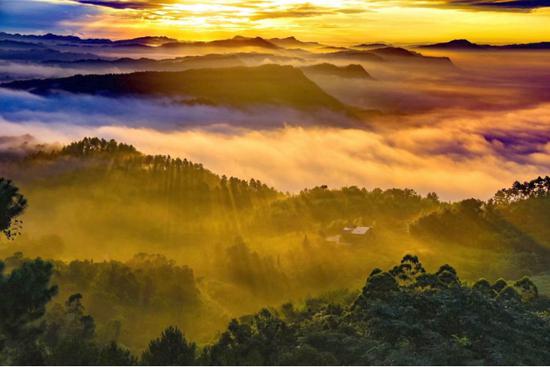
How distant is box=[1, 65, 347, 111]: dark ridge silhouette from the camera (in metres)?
99.4

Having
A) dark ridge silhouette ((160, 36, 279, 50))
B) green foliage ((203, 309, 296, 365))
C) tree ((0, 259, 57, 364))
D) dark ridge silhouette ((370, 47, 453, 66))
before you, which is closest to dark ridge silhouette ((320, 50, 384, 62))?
dark ridge silhouette ((370, 47, 453, 66))

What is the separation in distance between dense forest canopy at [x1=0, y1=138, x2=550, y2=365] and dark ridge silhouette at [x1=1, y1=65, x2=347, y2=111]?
10952 millimetres

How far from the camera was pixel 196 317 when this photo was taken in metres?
35.1

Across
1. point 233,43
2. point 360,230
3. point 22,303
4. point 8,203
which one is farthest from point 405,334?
point 233,43

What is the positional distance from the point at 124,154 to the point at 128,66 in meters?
11.6

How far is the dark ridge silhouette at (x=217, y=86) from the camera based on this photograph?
9938cm

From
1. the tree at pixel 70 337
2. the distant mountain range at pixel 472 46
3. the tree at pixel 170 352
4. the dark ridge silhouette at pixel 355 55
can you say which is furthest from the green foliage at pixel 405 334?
the dark ridge silhouette at pixel 355 55

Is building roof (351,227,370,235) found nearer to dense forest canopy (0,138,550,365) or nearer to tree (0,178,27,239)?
dense forest canopy (0,138,550,365)

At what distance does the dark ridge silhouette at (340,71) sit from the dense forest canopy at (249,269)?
13.1 m

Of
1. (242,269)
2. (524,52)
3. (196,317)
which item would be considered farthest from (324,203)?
(196,317)

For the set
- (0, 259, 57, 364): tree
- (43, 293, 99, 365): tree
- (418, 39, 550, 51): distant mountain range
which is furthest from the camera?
(418, 39, 550, 51): distant mountain range

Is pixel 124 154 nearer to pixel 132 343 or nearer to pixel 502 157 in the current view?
pixel 502 157

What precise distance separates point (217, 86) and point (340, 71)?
128ft

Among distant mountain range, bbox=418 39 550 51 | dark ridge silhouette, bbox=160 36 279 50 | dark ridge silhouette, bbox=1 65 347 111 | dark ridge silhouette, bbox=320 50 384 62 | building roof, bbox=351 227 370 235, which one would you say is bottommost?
building roof, bbox=351 227 370 235
